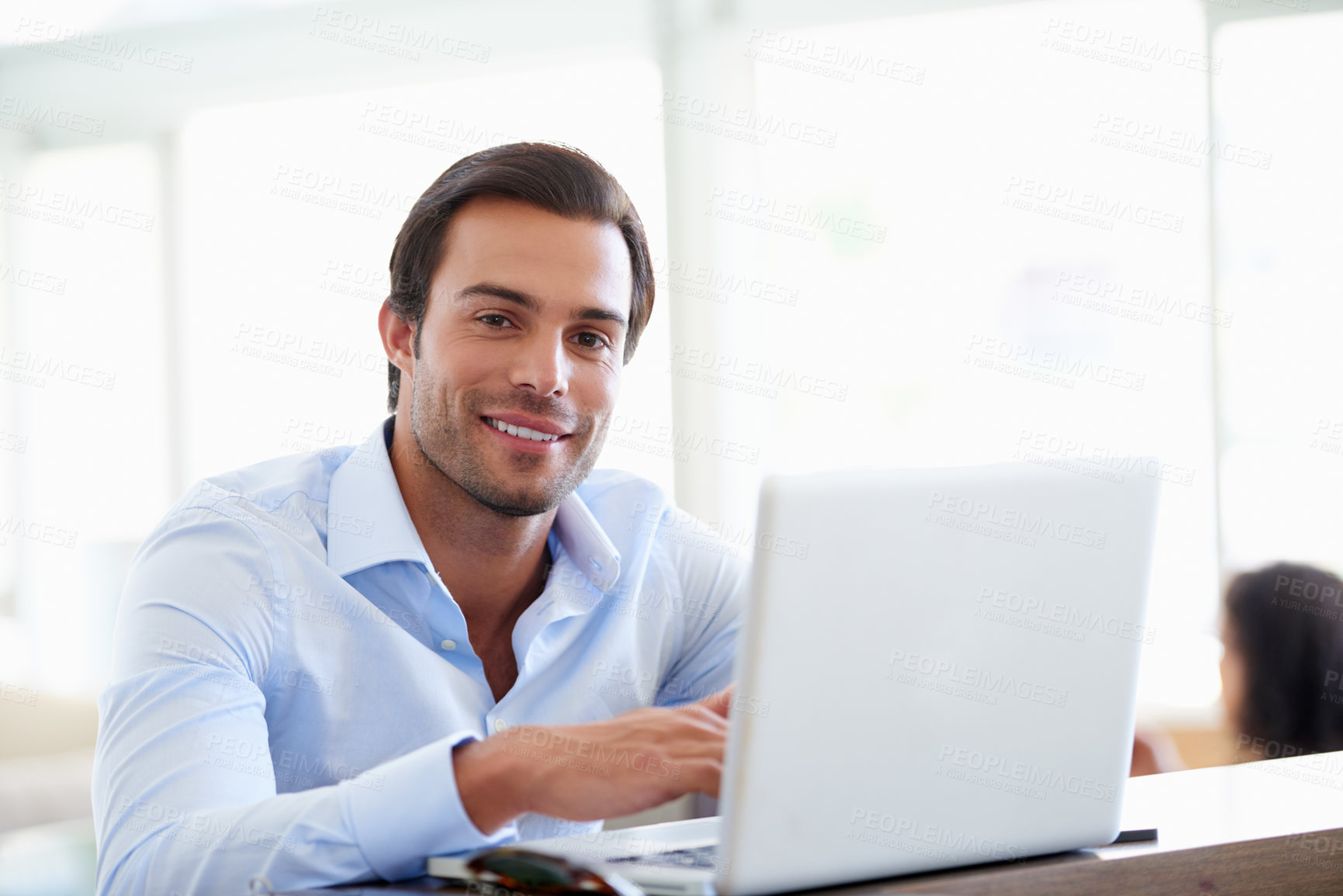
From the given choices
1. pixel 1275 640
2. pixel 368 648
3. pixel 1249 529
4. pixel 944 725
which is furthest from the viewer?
pixel 1249 529

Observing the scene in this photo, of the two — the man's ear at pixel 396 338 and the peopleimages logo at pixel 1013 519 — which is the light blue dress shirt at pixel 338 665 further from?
the peopleimages logo at pixel 1013 519

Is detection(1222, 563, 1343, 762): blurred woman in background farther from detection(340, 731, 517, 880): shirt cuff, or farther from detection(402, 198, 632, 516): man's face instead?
detection(340, 731, 517, 880): shirt cuff

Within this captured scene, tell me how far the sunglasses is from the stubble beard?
77 centimetres

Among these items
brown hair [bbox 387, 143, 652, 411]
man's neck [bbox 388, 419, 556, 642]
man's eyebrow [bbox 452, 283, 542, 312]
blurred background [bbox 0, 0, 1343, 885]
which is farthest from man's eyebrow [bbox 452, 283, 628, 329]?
blurred background [bbox 0, 0, 1343, 885]

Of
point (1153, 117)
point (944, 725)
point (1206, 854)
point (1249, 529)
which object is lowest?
point (1206, 854)

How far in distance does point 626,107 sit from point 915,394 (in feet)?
4.47

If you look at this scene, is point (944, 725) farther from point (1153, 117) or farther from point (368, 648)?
point (1153, 117)

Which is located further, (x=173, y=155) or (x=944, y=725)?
(x=173, y=155)

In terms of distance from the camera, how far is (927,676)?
32.0 inches

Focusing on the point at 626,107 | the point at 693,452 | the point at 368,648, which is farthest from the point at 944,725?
the point at 626,107

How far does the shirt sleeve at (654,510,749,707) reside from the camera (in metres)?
1.62

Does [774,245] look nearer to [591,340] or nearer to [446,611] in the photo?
[591,340]

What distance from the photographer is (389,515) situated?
4.67 feet

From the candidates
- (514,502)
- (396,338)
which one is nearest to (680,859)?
(514,502)
